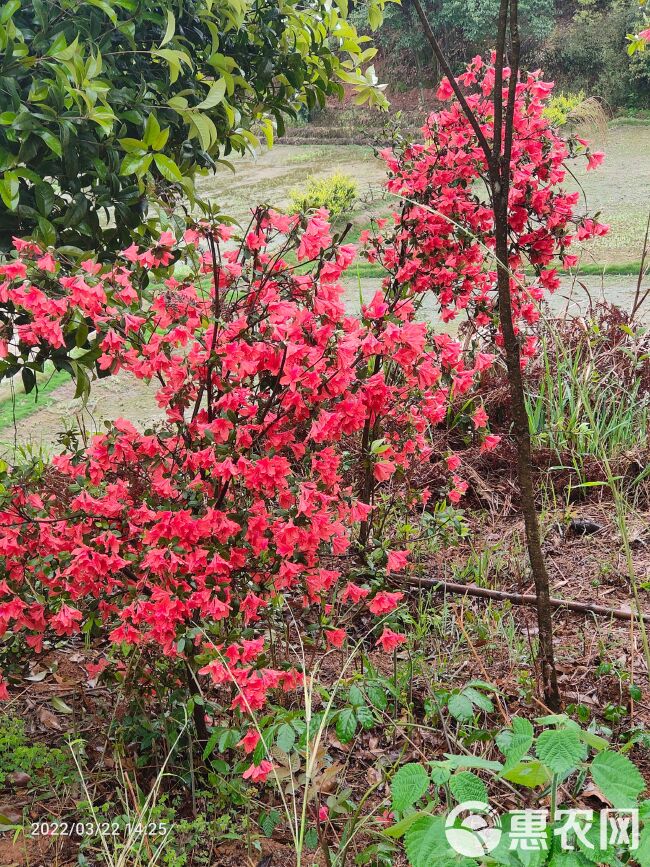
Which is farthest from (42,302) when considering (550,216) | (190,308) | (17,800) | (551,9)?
(551,9)

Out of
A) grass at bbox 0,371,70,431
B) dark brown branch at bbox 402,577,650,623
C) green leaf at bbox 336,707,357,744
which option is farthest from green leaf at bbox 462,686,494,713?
A: grass at bbox 0,371,70,431

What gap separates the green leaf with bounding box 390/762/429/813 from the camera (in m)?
0.98

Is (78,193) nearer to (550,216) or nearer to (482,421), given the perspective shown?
(482,421)

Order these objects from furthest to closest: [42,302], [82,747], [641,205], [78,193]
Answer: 1. [641,205]
2. [78,193]
3. [82,747]
4. [42,302]

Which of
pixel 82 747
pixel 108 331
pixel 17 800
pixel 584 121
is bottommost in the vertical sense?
pixel 17 800

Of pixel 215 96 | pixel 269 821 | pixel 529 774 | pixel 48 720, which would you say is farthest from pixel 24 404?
pixel 529 774

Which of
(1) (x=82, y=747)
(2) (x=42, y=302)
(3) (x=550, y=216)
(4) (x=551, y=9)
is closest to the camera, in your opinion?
(2) (x=42, y=302)

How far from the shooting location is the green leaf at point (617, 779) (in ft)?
2.92

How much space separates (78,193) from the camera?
1768mm

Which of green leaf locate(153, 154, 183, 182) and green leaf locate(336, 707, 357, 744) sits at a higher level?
green leaf locate(153, 154, 183, 182)

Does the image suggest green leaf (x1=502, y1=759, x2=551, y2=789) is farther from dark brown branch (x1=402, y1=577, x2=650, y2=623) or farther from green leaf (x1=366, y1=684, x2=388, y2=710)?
dark brown branch (x1=402, y1=577, x2=650, y2=623)

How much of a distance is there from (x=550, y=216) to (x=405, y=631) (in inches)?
56.6

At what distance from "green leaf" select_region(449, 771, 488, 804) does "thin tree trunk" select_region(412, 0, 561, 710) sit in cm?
66

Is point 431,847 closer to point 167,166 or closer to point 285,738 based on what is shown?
point 285,738
